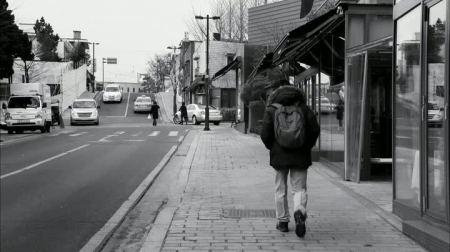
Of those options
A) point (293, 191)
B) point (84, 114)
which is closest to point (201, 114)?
point (84, 114)

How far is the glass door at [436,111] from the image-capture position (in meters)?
5.93

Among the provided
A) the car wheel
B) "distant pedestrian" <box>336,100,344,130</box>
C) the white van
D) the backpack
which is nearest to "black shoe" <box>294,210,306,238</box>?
the backpack

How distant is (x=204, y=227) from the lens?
7.22m

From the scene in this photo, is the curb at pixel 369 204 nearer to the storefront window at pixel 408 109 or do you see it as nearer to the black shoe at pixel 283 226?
the storefront window at pixel 408 109

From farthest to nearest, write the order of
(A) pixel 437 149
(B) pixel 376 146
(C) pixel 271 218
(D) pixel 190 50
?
(D) pixel 190 50
(B) pixel 376 146
(C) pixel 271 218
(A) pixel 437 149

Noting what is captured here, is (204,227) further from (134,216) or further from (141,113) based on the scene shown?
(141,113)

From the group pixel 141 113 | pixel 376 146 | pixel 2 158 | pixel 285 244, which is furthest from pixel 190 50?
pixel 285 244

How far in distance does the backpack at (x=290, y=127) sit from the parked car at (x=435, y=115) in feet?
4.17

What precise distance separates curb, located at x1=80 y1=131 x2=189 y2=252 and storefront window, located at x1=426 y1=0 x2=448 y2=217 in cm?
343

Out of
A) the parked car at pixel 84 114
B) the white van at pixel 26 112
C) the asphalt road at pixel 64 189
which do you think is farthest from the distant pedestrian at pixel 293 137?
the parked car at pixel 84 114

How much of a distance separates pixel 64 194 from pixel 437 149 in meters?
6.39

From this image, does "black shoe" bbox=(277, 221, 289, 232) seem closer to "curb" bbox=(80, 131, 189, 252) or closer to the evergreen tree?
"curb" bbox=(80, 131, 189, 252)

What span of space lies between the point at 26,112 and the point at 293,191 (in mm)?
26024

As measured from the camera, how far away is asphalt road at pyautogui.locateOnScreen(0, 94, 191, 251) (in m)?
7.20
